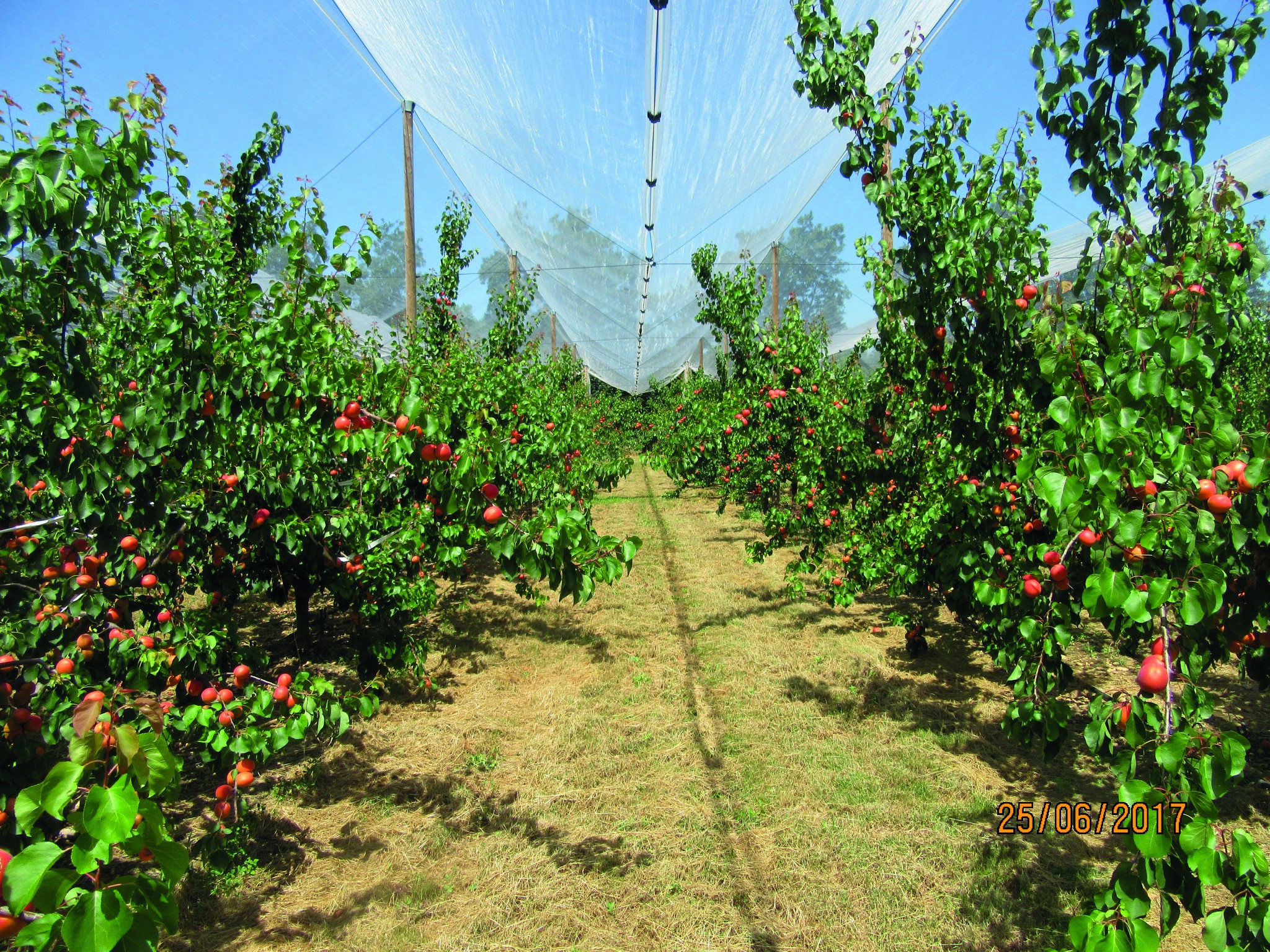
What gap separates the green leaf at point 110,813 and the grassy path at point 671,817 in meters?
1.91

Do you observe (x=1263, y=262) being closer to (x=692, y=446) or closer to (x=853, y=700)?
(x=853, y=700)

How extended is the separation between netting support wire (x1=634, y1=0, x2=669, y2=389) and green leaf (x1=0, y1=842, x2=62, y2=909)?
549 cm

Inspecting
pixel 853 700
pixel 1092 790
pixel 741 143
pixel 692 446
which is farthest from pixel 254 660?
pixel 692 446

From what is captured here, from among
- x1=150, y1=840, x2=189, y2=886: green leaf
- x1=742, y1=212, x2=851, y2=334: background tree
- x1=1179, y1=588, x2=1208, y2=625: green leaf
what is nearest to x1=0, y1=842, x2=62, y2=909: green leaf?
x1=150, y1=840, x2=189, y2=886: green leaf

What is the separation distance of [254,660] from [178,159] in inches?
71.6

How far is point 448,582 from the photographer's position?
25.0 feet

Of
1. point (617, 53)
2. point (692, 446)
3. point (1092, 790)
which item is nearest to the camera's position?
point (1092, 790)

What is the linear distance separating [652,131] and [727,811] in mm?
6139

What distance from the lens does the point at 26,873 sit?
93cm

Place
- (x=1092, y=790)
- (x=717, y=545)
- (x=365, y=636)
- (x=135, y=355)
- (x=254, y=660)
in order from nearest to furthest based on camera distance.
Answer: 1. (x=135, y=355)
2. (x=254, y=660)
3. (x=1092, y=790)
4. (x=365, y=636)
5. (x=717, y=545)

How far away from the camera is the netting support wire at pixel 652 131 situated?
5246mm

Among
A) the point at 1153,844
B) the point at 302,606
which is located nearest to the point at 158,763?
the point at 1153,844

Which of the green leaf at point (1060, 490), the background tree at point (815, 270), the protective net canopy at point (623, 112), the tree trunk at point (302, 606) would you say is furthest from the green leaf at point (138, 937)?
the background tree at point (815, 270)

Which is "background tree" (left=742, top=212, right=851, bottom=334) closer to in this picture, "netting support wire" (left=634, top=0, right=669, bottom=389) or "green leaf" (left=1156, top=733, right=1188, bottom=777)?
"netting support wire" (left=634, top=0, right=669, bottom=389)
